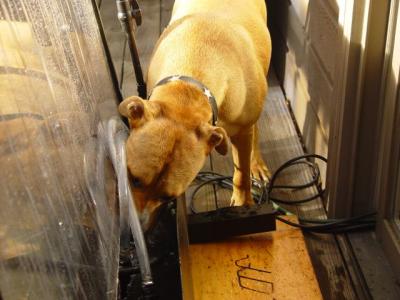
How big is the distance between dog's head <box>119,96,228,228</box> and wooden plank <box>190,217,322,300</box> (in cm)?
48

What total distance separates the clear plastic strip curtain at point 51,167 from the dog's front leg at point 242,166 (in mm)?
945

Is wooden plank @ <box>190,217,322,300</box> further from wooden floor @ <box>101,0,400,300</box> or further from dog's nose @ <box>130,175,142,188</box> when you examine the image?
dog's nose @ <box>130,175,142,188</box>

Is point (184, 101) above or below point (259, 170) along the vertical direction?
above

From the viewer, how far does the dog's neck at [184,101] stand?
1.65 meters

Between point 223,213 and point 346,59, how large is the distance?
31.0 inches

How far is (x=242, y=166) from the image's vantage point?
7.59 feet

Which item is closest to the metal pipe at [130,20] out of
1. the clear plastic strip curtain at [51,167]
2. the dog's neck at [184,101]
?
the dog's neck at [184,101]

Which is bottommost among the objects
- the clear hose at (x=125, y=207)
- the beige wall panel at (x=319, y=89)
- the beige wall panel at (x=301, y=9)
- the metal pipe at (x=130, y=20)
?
the beige wall panel at (x=319, y=89)

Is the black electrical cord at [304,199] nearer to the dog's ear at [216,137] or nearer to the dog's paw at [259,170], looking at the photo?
the dog's paw at [259,170]

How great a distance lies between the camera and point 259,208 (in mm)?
2088

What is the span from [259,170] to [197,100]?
1015 mm

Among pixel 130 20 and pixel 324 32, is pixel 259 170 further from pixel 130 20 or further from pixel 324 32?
pixel 130 20

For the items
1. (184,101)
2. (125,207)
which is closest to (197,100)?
(184,101)

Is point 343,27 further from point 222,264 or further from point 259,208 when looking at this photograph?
point 222,264
